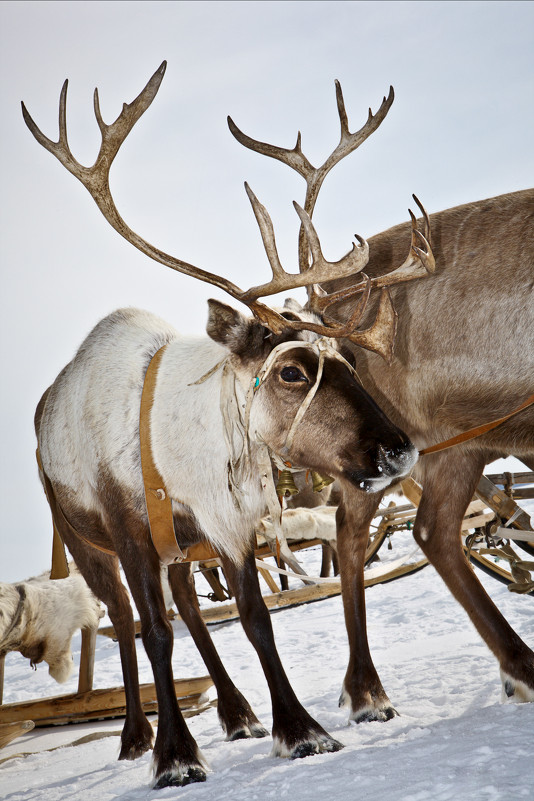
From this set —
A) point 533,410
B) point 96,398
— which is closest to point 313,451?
point 533,410

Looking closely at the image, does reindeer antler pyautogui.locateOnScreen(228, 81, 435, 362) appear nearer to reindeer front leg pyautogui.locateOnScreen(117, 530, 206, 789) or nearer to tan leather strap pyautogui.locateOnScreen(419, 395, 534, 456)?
tan leather strap pyautogui.locateOnScreen(419, 395, 534, 456)

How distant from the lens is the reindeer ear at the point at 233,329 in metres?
2.90

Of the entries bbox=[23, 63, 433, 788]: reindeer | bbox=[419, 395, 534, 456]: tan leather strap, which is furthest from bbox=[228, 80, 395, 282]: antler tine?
bbox=[419, 395, 534, 456]: tan leather strap

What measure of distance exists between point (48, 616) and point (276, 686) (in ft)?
9.88

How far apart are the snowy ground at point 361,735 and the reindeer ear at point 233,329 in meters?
1.54

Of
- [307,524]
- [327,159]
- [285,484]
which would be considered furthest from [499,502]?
[307,524]

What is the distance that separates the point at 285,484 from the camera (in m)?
3.04

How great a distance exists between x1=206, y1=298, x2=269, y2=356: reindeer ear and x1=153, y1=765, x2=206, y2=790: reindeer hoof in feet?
5.18

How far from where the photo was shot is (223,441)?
10.1 ft

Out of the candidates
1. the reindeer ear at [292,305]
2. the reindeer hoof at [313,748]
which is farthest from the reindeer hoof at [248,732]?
the reindeer ear at [292,305]

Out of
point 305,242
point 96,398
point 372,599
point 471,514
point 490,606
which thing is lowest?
point 372,599

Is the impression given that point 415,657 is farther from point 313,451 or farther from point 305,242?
point 305,242

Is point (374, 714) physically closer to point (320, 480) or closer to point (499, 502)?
point (320, 480)

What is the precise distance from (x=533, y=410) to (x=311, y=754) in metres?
1.57
